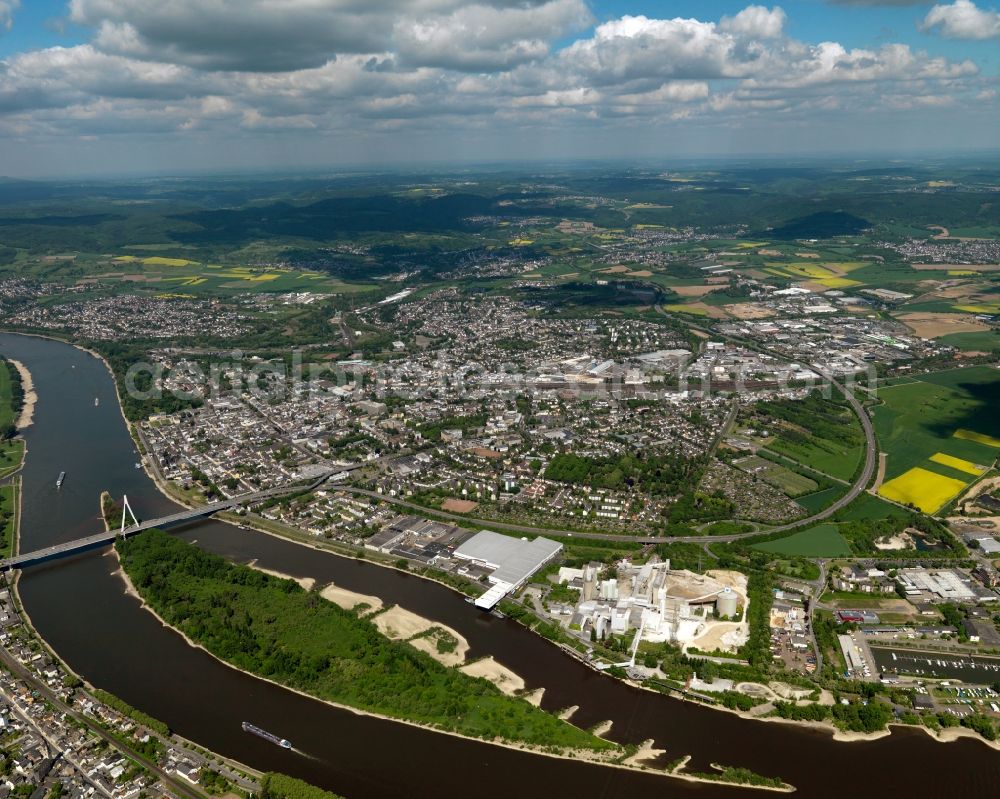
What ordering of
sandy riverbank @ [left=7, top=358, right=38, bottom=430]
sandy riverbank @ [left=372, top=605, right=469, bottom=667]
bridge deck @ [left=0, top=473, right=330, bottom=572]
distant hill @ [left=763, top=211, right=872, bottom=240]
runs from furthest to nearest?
1. distant hill @ [left=763, top=211, right=872, bottom=240]
2. sandy riverbank @ [left=7, top=358, right=38, bottom=430]
3. bridge deck @ [left=0, top=473, right=330, bottom=572]
4. sandy riverbank @ [left=372, top=605, right=469, bottom=667]

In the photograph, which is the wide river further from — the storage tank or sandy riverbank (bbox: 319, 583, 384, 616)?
the storage tank

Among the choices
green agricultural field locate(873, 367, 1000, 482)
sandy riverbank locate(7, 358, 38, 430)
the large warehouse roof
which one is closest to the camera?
the large warehouse roof

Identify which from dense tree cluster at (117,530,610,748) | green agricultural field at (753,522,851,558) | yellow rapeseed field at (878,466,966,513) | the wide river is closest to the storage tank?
the wide river

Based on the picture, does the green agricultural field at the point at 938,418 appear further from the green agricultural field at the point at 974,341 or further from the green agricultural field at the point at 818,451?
the green agricultural field at the point at 974,341

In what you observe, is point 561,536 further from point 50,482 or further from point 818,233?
point 818,233

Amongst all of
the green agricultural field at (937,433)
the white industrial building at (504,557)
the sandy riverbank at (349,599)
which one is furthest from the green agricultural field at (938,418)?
the sandy riverbank at (349,599)

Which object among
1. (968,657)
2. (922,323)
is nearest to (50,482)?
(968,657)

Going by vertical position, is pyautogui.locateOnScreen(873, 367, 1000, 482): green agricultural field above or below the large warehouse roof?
above

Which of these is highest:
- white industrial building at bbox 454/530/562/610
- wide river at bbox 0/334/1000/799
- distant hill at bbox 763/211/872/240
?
distant hill at bbox 763/211/872/240
